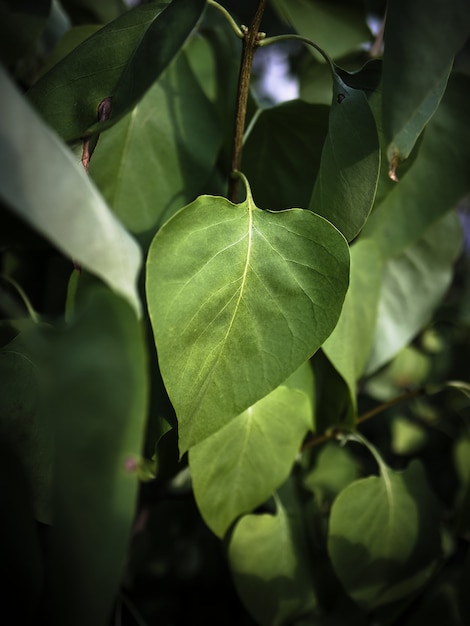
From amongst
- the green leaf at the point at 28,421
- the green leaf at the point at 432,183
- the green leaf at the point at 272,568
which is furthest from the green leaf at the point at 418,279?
the green leaf at the point at 28,421

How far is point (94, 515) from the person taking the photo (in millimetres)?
152

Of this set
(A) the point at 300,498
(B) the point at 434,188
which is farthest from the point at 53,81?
(A) the point at 300,498

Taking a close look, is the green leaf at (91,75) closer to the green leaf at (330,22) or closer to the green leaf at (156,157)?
the green leaf at (156,157)

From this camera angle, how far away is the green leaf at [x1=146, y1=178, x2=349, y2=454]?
0.22m

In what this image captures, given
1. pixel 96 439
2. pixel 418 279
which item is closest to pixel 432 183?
pixel 418 279

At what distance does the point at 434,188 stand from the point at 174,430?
244 mm

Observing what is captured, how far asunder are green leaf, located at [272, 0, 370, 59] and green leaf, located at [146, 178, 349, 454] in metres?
0.22

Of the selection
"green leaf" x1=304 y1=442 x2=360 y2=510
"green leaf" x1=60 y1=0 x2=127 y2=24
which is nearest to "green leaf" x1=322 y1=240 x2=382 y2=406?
"green leaf" x1=304 y1=442 x2=360 y2=510

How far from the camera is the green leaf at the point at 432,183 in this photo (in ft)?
1.24

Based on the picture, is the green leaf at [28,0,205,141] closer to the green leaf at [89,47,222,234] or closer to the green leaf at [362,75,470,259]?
the green leaf at [89,47,222,234]

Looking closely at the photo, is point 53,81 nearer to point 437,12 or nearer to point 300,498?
point 437,12

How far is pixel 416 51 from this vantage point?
0.19 metres

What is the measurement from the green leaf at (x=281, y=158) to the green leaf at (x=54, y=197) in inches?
6.5

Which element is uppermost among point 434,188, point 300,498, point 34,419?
point 34,419
